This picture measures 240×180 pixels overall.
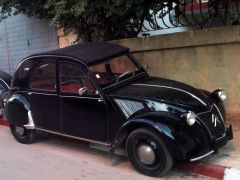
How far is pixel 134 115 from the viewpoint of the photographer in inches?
234

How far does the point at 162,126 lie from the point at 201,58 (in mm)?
2701

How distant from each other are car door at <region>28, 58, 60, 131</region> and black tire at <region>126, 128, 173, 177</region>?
1.51 metres

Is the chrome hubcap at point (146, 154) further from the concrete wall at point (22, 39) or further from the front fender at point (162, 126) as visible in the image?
the concrete wall at point (22, 39)

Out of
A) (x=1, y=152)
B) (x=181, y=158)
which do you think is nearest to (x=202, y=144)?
(x=181, y=158)

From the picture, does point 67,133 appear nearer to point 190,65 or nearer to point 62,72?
point 62,72

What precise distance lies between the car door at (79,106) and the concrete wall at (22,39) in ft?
16.2

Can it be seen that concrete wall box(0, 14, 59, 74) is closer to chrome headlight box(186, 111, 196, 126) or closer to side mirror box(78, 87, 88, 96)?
side mirror box(78, 87, 88, 96)

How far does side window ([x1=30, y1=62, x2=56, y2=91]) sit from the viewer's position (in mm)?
7000

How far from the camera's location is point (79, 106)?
651 cm

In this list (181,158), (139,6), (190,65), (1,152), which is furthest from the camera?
(139,6)

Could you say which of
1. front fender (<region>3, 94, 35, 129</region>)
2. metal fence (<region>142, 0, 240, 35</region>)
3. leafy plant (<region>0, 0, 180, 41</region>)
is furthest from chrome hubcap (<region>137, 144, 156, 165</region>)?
leafy plant (<region>0, 0, 180, 41</region>)

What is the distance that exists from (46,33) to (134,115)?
21.8ft

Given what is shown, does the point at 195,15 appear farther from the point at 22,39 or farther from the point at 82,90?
the point at 22,39

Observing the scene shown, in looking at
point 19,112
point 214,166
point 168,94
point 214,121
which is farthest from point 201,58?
point 19,112
